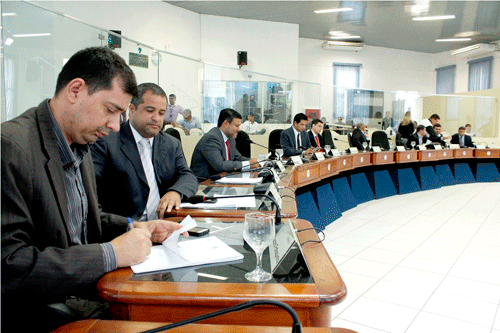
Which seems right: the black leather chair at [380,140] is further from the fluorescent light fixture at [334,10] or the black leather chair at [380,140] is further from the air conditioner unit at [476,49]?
the air conditioner unit at [476,49]

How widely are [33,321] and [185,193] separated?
3.12ft

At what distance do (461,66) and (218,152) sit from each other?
11579 millimetres

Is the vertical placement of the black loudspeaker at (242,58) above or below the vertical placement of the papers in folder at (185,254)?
above

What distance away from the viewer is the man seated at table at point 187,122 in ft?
18.0

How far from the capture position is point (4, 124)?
99cm

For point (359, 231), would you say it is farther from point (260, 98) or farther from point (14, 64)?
point (260, 98)

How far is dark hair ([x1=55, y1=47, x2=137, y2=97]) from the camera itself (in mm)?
1087

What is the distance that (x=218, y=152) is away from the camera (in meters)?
3.29

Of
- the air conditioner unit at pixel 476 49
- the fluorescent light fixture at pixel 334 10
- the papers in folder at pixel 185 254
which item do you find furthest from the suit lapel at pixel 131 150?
the air conditioner unit at pixel 476 49

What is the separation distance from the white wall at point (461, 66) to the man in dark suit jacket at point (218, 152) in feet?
33.8

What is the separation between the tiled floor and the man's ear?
180cm

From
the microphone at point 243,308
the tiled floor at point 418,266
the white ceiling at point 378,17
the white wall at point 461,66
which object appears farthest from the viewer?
the white wall at point 461,66

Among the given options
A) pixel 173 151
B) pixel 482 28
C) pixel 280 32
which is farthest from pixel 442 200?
pixel 482 28

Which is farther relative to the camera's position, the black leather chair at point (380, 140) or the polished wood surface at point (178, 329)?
the black leather chair at point (380, 140)
